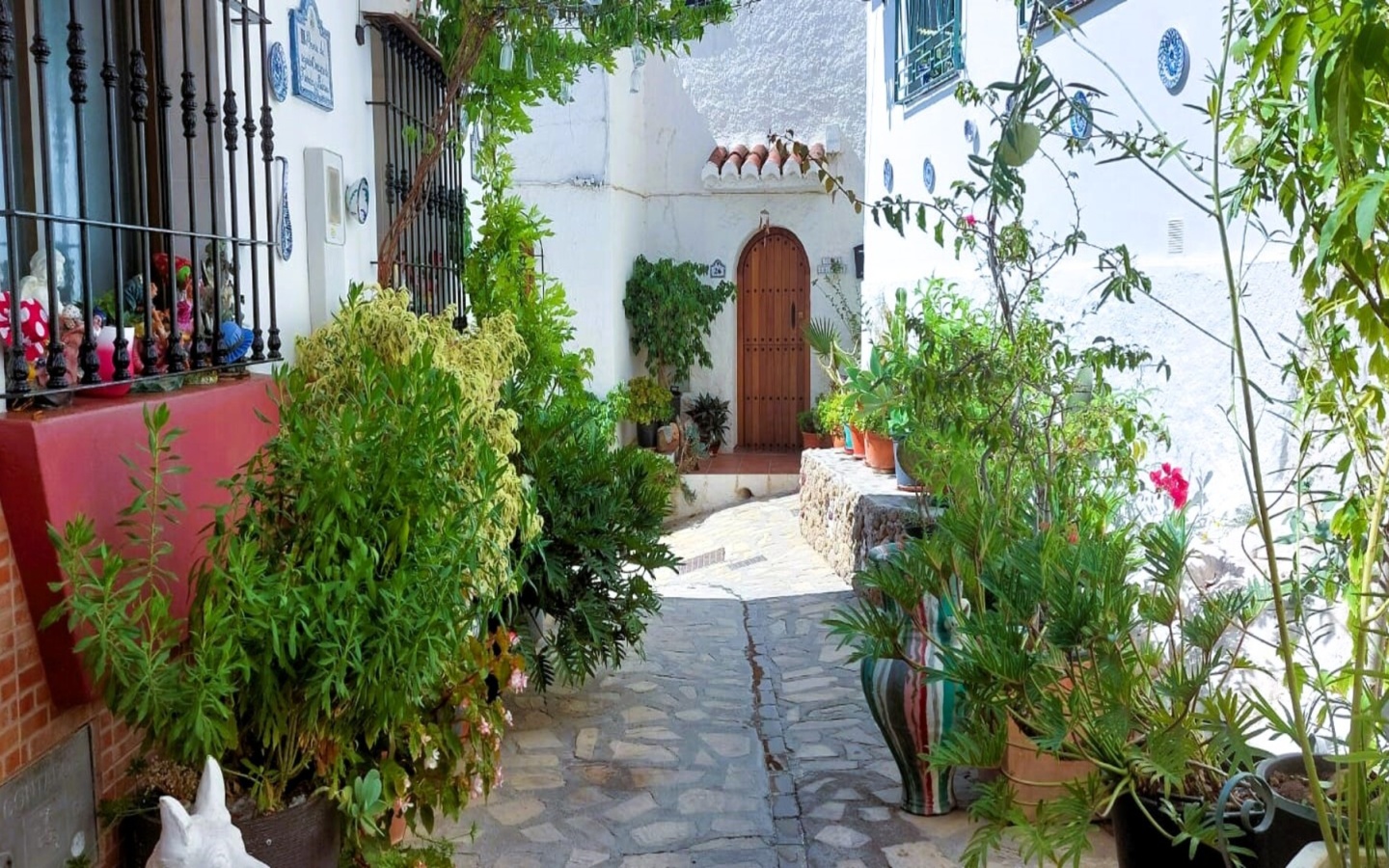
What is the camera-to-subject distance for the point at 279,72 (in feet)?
14.1

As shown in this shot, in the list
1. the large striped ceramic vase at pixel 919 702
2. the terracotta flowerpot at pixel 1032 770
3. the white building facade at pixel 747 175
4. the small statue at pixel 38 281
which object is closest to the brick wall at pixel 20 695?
the small statue at pixel 38 281

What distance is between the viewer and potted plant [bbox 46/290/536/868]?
272 cm

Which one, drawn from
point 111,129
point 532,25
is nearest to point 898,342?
point 532,25

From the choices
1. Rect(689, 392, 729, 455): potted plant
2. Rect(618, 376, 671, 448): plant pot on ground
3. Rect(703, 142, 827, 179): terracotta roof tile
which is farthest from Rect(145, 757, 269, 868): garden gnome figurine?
Rect(689, 392, 729, 455): potted plant

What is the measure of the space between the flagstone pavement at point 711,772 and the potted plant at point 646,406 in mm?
5443

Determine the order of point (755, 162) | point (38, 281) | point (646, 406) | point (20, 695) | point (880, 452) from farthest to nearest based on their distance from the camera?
point (755, 162), point (646, 406), point (880, 452), point (38, 281), point (20, 695)

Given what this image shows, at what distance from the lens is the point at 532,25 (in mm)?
5500

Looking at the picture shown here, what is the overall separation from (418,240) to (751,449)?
826 centimetres

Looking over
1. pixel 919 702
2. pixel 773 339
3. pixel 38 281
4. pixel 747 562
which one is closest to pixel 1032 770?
pixel 919 702

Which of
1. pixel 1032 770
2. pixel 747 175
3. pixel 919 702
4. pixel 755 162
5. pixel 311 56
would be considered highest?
A: pixel 755 162

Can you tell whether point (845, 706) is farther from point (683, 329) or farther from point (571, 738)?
point (683, 329)

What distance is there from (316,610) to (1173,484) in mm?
3246

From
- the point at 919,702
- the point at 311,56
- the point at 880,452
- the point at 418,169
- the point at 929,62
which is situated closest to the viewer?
the point at 919,702

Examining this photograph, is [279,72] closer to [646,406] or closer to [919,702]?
[919,702]
